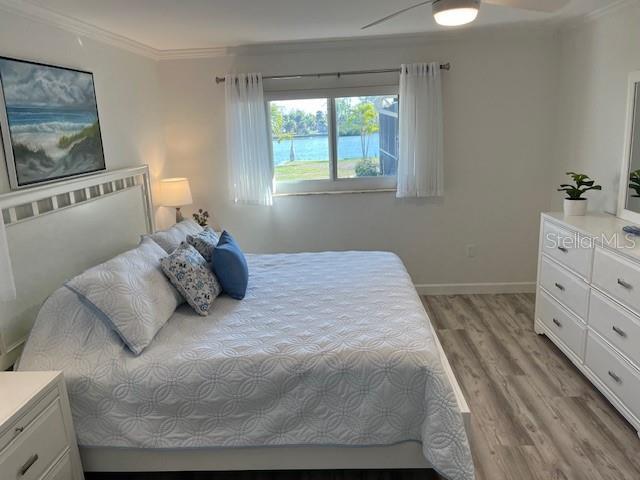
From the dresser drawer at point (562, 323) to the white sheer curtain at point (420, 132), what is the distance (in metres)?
1.34

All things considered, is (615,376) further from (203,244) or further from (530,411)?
(203,244)

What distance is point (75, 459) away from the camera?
195 cm

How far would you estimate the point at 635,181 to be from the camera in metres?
2.91

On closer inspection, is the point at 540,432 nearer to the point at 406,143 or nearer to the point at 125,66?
the point at 406,143

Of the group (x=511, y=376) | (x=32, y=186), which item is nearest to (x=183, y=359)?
(x=32, y=186)

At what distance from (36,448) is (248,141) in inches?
117

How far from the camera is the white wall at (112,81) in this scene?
2391mm

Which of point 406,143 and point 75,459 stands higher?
point 406,143

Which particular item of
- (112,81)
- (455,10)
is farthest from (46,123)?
(455,10)

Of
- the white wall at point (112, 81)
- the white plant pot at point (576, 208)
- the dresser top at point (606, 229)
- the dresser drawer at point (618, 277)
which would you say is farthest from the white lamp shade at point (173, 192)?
the dresser drawer at point (618, 277)

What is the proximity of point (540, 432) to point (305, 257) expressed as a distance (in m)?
1.85

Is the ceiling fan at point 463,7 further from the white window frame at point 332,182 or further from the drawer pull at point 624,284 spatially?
the white window frame at point 332,182

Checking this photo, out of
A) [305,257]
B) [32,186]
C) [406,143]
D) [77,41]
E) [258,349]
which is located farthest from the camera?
[406,143]

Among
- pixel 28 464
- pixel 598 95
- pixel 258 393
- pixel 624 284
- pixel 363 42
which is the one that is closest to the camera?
pixel 28 464
